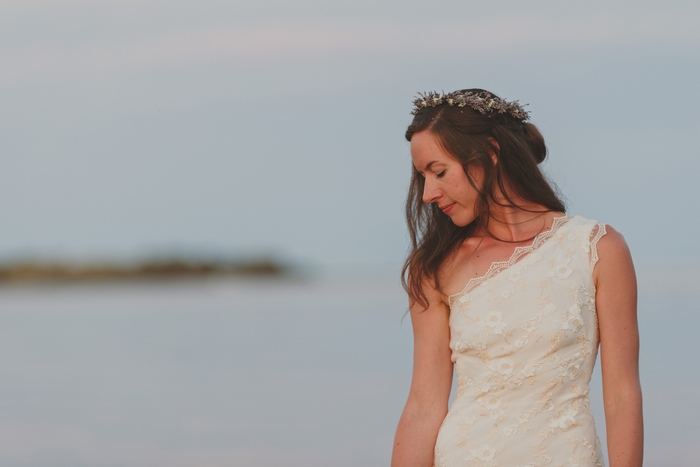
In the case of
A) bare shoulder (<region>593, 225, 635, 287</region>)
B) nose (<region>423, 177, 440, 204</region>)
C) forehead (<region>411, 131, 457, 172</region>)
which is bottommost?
bare shoulder (<region>593, 225, 635, 287</region>)

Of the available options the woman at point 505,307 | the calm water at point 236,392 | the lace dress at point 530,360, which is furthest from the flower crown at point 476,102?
the calm water at point 236,392

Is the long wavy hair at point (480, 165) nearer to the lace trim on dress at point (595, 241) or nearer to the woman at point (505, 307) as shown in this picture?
the woman at point (505, 307)

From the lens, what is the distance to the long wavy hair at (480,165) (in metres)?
2.74

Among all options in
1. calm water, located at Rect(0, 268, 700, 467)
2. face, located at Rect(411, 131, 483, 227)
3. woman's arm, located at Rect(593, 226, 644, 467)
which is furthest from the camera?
calm water, located at Rect(0, 268, 700, 467)

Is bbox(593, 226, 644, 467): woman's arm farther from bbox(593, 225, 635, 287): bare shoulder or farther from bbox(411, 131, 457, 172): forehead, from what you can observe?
bbox(411, 131, 457, 172): forehead

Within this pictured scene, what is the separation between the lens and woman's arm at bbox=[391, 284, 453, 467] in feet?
8.97

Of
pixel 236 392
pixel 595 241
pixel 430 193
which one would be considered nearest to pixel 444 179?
pixel 430 193

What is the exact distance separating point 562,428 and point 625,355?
0.24 metres

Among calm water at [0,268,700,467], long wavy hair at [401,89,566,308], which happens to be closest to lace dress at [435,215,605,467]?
long wavy hair at [401,89,566,308]

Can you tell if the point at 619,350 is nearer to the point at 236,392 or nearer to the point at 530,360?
the point at 530,360

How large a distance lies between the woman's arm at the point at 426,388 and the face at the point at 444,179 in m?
0.23

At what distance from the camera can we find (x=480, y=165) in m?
2.74

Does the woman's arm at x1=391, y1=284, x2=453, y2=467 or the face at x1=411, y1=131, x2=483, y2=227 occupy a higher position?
the face at x1=411, y1=131, x2=483, y2=227

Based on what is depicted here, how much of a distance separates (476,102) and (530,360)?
707mm
